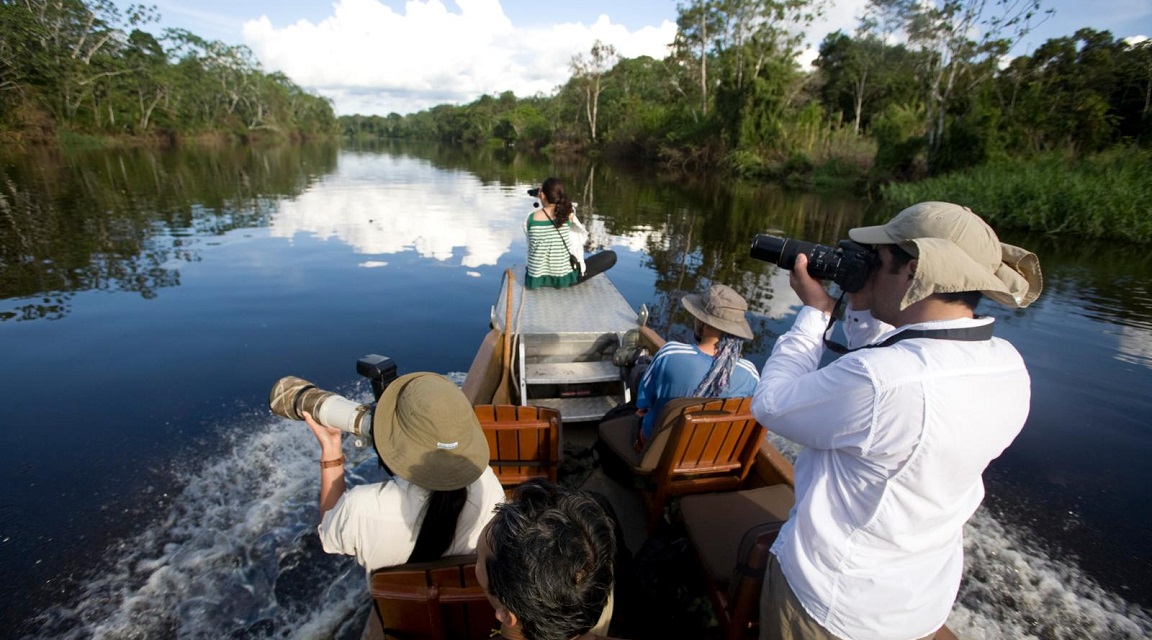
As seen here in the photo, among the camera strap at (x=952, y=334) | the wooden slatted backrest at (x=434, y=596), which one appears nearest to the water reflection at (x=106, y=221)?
the wooden slatted backrest at (x=434, y=596)

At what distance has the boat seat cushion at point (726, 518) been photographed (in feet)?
7.20

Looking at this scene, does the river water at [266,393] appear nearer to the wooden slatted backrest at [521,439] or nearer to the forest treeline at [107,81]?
the wooden slatted backrest at [521,439]

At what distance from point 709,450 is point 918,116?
27194mm

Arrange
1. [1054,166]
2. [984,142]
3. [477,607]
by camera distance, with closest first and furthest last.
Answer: [477,607] → [1054,166] → [984,142]

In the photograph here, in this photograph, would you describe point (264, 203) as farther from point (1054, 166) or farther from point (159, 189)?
point (1054, 166)

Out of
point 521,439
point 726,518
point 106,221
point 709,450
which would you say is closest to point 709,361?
point 709,450

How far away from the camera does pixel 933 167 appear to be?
66.2 ft

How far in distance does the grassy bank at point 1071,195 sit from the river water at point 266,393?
90cm

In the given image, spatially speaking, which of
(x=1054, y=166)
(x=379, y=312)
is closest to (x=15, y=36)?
(x=379, y=312)

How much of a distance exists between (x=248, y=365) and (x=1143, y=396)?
9.78m

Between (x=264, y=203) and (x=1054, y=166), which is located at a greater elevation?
(x=1054, y=166)

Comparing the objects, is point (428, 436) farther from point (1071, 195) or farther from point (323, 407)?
point (1071, 195)

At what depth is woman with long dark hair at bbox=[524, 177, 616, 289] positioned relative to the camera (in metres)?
5.54

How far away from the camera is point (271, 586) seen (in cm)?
303
